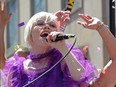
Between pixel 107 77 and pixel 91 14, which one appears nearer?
pixel 107 77

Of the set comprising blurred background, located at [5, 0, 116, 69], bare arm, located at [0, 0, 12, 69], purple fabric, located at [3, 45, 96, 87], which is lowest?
blurred background, located at [5, 0, 116, 69]

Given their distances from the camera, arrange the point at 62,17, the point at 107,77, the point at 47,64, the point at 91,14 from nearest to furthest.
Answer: the point at 107,77, the point at 47,64, the point at 62,17, the point at 91,14

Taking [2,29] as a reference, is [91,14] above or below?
below

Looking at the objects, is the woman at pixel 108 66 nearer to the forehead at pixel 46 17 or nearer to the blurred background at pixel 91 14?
the forehead at pixel 46 17

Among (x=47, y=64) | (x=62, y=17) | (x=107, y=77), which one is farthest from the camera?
(x=62, y=17)

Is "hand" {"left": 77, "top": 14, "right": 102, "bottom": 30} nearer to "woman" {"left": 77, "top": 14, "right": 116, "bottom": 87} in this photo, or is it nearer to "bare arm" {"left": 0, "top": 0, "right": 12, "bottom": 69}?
"woman" {"left": 77, "top": 14, "right": 116, "bottom": 87}

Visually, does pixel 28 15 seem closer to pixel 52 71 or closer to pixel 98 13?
pixel 98 13

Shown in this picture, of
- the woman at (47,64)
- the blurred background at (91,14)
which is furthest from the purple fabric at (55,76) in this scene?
the blurred background at (91,14)

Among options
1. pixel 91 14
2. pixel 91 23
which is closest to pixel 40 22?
pixel 91 23

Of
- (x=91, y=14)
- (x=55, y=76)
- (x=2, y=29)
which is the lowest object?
(x=91, y=14)

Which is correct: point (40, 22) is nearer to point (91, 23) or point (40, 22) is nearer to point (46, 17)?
point (46, 17)

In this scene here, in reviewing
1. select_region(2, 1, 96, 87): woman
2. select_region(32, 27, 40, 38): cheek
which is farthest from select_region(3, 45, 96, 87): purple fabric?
select_region(32, 27, 40, 38): cheek

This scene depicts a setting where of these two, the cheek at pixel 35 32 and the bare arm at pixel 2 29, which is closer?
the cheek at pixel 35 32

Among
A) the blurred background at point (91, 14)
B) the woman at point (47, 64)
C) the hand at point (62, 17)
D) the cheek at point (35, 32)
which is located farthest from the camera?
the blurred background at point (91, 14)
